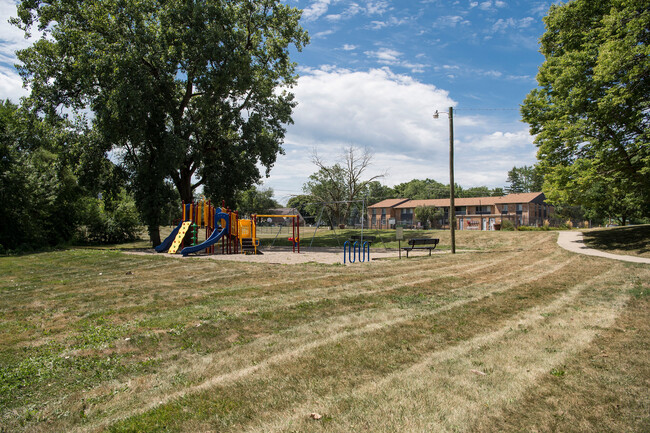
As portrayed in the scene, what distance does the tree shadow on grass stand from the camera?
54.1 ft

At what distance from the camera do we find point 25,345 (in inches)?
194

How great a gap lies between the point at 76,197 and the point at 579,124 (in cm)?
3284

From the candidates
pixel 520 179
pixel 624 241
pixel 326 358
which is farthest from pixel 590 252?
pixel 520 179

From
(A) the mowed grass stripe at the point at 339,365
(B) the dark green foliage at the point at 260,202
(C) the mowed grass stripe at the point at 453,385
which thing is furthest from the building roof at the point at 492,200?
(C) the mowed grass stripe at the point at 453,385

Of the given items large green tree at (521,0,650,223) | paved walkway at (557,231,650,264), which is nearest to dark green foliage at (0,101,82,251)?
large green tree at (521,0,650,223)

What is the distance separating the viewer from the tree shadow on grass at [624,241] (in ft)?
54.1

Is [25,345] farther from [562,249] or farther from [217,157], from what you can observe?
[217,157]

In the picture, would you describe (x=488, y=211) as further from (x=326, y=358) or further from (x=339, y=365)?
(x=339, y=365)

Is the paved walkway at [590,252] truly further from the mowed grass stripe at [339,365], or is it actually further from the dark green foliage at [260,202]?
the dark green foliage at [260,202]

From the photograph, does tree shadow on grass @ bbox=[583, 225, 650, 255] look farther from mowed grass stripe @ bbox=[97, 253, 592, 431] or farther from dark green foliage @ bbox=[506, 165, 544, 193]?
dark green foliage @ bbox=[506, 165, 544, 193]

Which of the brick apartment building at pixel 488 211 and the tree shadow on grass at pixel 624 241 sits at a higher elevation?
the brick apartment building at pixel 488 211

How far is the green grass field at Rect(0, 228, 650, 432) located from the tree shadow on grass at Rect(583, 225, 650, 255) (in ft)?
31.5

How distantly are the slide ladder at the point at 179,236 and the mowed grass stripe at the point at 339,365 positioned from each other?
1806 cm

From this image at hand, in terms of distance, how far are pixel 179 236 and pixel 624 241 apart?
76.4ft
